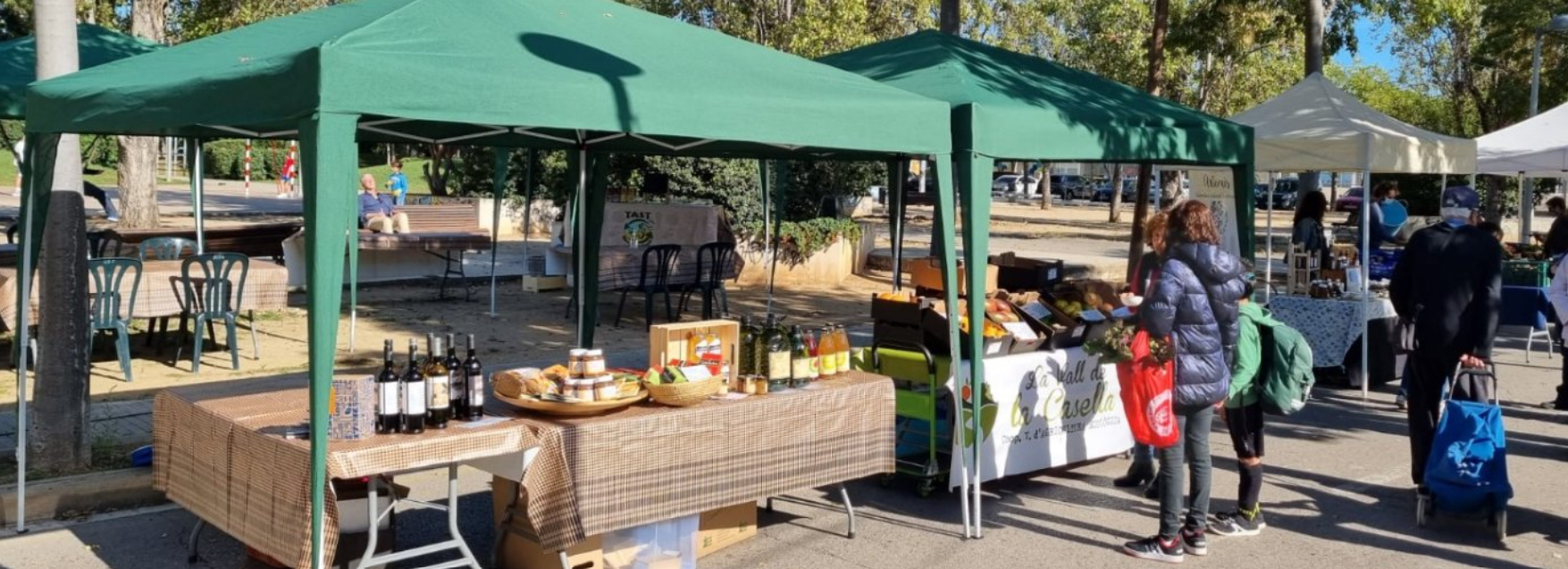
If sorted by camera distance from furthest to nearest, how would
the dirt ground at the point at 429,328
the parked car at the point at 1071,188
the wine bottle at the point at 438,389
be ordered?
the parked car at the point at 1071,188, the dirt ground at the point at 429,328, the wine bottle at the point at 438,389

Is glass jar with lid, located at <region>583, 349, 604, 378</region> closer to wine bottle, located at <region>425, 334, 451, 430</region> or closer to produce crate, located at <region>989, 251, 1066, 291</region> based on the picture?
wine bottle, located at <region>425, 334, 451, 430</region>

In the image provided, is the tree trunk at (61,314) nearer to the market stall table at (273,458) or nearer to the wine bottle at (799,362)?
the market stall table at (273,458)

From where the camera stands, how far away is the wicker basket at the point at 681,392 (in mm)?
5133

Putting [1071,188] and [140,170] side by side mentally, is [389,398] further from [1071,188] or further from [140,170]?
[1071,188]

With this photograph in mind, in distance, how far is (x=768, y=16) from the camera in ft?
88.7

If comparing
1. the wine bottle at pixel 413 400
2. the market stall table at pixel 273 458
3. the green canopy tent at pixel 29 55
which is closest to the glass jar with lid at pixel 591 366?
the market stall table at pixel 273 458

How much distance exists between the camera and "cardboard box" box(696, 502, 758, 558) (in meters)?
5.75

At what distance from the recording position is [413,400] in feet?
14.9

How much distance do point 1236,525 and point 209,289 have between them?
7.42 meters

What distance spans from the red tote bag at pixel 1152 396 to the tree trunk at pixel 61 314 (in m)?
5.21

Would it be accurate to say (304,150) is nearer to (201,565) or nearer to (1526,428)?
(201,565)

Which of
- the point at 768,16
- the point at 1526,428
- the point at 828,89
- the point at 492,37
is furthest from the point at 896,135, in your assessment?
the point at 768,16

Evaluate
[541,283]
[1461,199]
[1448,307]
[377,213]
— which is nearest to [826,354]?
[1448,307]

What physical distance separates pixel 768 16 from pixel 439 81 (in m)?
23.0
